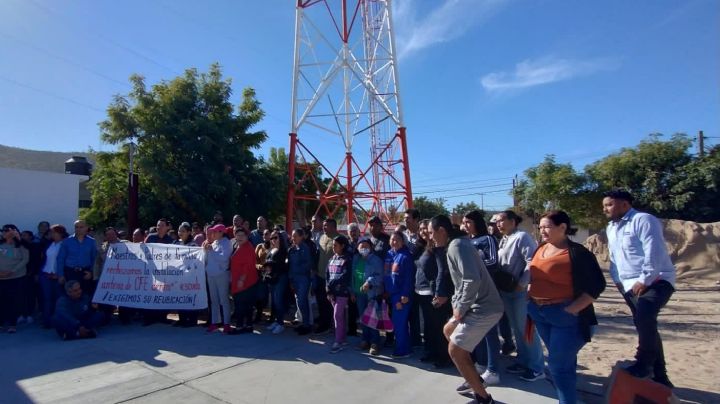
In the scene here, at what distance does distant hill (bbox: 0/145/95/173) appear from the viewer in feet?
76.9

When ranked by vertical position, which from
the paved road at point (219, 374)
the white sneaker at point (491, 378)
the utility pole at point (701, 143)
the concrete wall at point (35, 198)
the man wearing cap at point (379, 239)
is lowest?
the paved road at point (219, 374)

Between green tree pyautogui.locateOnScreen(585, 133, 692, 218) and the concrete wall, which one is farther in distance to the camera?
green tree pyautogui.locateOnScreen(585, 133, 692, 218)

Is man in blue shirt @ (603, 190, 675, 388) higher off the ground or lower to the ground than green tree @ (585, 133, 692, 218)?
lower

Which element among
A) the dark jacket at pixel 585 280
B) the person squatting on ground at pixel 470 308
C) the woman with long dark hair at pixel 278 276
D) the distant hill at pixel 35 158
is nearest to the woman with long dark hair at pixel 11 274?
the woman with long dark hair at pixel 278 276

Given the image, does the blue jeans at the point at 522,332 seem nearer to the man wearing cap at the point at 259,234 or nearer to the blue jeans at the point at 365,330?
the blue jeans at the point at 365,330

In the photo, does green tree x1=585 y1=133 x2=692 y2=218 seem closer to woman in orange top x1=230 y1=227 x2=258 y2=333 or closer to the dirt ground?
the dirt ground

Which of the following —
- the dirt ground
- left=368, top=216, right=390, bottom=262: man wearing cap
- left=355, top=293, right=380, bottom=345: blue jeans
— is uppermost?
left=368, top=216, right=390, bottom=262: man wearing cap

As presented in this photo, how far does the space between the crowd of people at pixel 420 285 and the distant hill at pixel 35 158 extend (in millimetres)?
18522

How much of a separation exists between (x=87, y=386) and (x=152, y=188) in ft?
31.4

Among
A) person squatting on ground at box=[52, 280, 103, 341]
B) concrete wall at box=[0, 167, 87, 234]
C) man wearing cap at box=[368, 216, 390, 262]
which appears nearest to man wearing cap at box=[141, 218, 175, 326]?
person squatting on ground at box=[52, 280, 103, 341]

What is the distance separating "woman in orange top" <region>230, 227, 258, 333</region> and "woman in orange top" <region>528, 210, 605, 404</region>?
4.53 metres

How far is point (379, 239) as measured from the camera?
20.3 ft

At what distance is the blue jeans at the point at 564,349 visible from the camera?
11.5 feet

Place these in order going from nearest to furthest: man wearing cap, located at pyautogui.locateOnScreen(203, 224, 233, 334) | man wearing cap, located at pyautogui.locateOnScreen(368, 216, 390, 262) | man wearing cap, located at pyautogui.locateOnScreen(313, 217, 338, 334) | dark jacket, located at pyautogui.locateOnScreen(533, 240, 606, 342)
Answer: dark jacket, located at pyautogui.locateOnScreen(533, 240, 606, 342), man wearing cap, located at pyautogui.locateOnScreen(368, 216, 390, 262), man wearing cap, located at pyautogui.locateOnScreen(313, 217, 338, 334), man wearing cap, located at pyautogui.locateOnScreen(203, 224, 233, 334)
